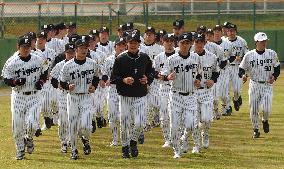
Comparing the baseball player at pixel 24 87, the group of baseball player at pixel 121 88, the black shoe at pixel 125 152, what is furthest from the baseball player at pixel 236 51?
the baseball player at pixel 24 87

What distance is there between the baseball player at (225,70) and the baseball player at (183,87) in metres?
5.39

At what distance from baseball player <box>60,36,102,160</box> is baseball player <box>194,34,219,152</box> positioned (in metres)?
2.14

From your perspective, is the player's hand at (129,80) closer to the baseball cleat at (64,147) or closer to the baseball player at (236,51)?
the baseball cleat at (64,147)

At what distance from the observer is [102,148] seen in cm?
1600

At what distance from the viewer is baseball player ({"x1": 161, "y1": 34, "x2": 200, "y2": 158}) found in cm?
1428

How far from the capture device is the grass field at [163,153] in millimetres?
14000

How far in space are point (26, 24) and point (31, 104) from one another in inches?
717

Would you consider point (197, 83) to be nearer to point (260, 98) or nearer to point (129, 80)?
point (129, 80)

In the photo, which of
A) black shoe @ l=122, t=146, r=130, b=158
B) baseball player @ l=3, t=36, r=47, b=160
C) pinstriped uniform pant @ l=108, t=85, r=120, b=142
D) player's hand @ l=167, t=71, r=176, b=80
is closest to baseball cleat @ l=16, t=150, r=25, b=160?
baseball player @ l=3, t=36, r=47, b=160

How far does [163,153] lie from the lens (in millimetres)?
15234

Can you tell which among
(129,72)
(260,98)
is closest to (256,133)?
(260,98)

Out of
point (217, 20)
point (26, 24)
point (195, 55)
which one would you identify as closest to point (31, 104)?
point (195, 55)

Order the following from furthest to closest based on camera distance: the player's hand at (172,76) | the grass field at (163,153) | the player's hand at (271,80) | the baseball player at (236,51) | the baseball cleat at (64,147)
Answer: the baseball player at (236,51) → the player's hand at (271,80) → the baseball cleat at (64,147) → the player's hand at (172,76) → the grass field at (163,153)

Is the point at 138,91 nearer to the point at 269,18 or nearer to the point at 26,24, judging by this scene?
the point at 26,24
